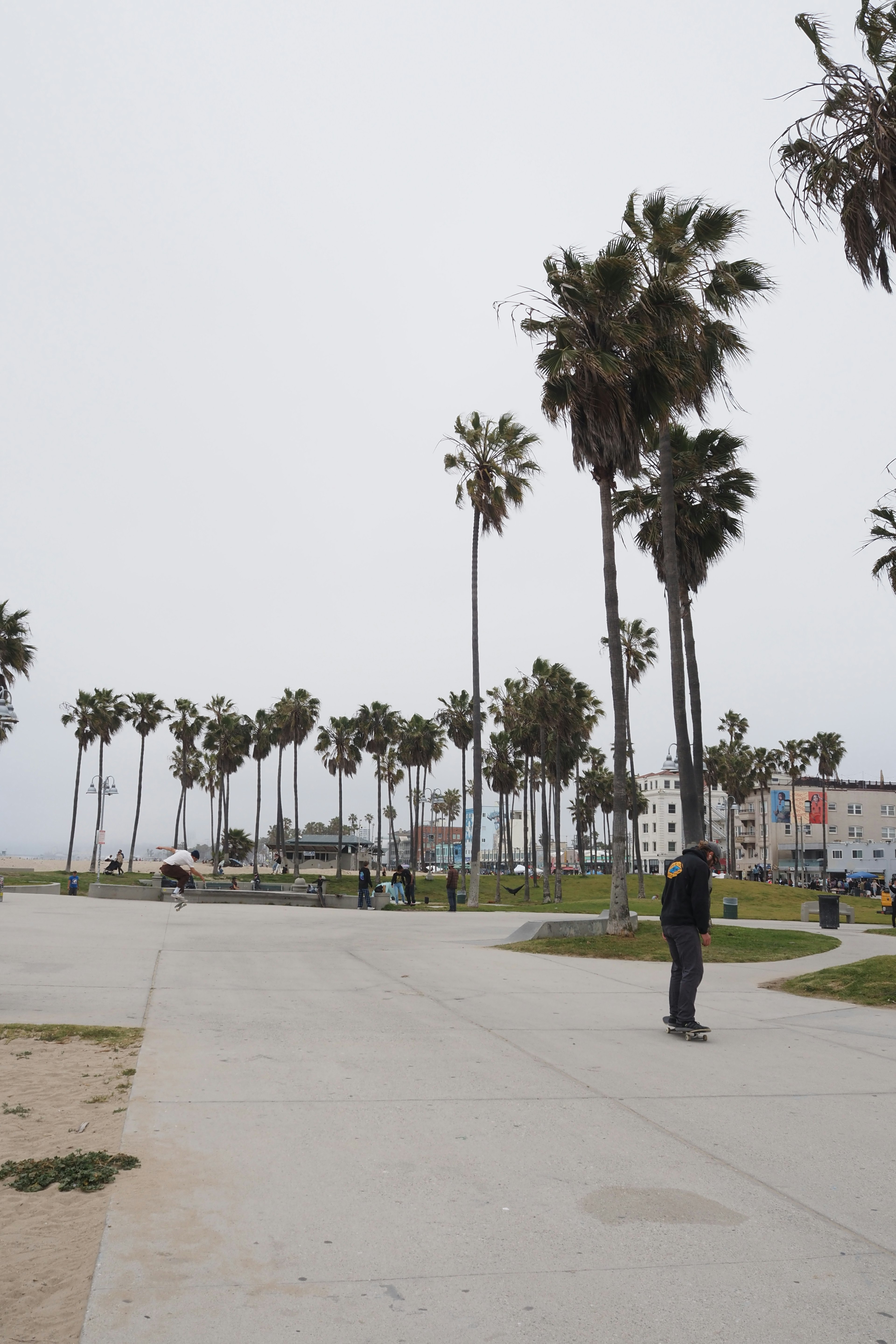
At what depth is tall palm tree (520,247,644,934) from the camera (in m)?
17.8

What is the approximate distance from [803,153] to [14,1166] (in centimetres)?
1183

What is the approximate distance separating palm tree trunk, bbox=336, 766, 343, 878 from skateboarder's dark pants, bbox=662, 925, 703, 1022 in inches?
2557

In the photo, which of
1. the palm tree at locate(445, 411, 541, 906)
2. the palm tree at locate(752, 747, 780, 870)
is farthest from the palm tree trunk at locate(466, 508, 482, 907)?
the palm tree at locate(752, 747, 780, 870)

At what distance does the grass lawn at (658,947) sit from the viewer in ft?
52.1

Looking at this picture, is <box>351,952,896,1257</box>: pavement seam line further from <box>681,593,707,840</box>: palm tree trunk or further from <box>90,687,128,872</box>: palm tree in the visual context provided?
<box>90,687,128,872</box>: palm tree

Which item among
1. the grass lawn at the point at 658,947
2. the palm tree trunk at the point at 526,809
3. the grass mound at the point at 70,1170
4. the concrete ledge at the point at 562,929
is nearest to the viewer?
the grass mound at the point at 70,1170

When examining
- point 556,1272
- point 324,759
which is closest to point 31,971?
point 556,1272

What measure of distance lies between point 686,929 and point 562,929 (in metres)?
9.52

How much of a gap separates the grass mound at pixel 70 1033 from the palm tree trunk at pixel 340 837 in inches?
2550

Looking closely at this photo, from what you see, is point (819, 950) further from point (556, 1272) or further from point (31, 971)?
point (556, 1272)

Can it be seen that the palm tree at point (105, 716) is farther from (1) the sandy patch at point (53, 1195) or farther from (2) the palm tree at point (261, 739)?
(1) the sandy patch at point (53, 1195)

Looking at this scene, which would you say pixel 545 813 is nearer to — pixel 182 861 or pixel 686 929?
pixel 182 861

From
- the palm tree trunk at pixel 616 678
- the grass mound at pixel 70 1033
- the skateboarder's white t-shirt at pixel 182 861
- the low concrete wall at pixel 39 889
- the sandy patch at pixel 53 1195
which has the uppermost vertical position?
the palm tree trunk at pixel 616 678

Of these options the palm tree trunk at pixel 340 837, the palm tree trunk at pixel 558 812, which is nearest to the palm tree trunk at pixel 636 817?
the palm tree trunk at pixel 558 812
